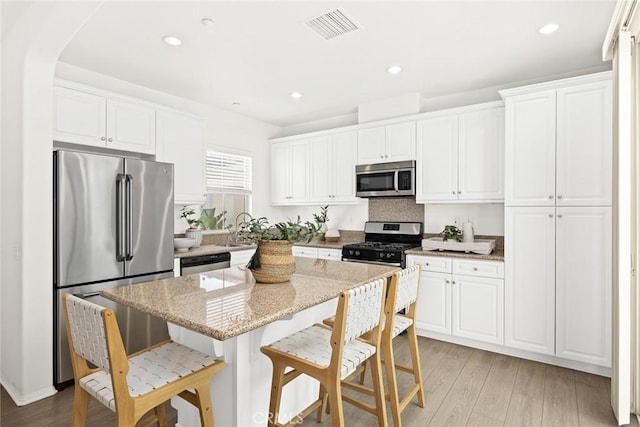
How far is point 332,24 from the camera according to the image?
255cm

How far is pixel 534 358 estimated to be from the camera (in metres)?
3.18

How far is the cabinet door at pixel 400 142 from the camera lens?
4016 mm

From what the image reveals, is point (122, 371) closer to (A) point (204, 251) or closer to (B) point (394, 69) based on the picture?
(A) point (204, 251)

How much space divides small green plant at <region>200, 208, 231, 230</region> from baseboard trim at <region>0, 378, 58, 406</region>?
2.19 meters

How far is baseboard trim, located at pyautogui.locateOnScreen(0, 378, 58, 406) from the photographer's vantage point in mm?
2463

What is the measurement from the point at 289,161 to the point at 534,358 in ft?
12.0

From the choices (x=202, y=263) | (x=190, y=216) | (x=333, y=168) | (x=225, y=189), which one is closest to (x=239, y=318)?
(x=202, y=263)

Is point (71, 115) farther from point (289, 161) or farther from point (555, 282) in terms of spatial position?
point (555, 282)

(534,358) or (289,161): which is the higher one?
(289,161)

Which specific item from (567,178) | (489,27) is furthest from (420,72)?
(567,178)

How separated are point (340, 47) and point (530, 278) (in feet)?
8.35

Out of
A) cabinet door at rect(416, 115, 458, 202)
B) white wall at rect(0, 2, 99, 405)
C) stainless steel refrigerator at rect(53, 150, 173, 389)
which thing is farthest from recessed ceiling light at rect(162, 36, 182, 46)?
cabinet door at rect(416, 115, 458, 202)

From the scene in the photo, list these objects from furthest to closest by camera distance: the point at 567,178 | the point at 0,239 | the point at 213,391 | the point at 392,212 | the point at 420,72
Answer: the point at 392,212, the point at 420,72, the point at 567,178, the point at 0,239, the point at 213,391

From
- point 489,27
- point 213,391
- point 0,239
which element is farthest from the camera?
point 0,239
